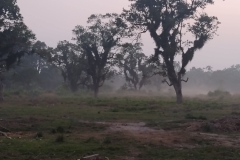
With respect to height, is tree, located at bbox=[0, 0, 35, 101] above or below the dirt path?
above

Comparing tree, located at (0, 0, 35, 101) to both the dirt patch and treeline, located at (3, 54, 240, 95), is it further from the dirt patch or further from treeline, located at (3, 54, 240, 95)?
the dirt patch

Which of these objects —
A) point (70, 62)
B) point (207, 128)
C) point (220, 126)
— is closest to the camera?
point (207, 128)

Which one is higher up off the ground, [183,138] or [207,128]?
[207,128]

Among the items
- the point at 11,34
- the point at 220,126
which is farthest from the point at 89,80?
the point at 220,126

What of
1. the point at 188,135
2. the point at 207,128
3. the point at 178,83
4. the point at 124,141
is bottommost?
the point at 124,141

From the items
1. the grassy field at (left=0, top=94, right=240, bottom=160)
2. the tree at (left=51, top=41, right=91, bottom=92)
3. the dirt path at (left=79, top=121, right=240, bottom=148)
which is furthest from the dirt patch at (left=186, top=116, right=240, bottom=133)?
the tree at (left=51, top=41, right=91, bottom=92)

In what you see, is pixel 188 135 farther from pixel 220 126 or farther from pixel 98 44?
pixel 98 44

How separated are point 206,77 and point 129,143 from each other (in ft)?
372

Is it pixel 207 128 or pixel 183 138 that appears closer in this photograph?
pixel 183 138

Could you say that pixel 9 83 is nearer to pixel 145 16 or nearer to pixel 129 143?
pixel 145 16

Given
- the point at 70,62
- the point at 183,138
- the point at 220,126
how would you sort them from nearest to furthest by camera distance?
the point at 183,138
the point at 220,126
the point at 70,62

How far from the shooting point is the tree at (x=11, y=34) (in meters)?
36.2

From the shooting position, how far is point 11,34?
3638 centimetres

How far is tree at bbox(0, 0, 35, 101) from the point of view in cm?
3619
